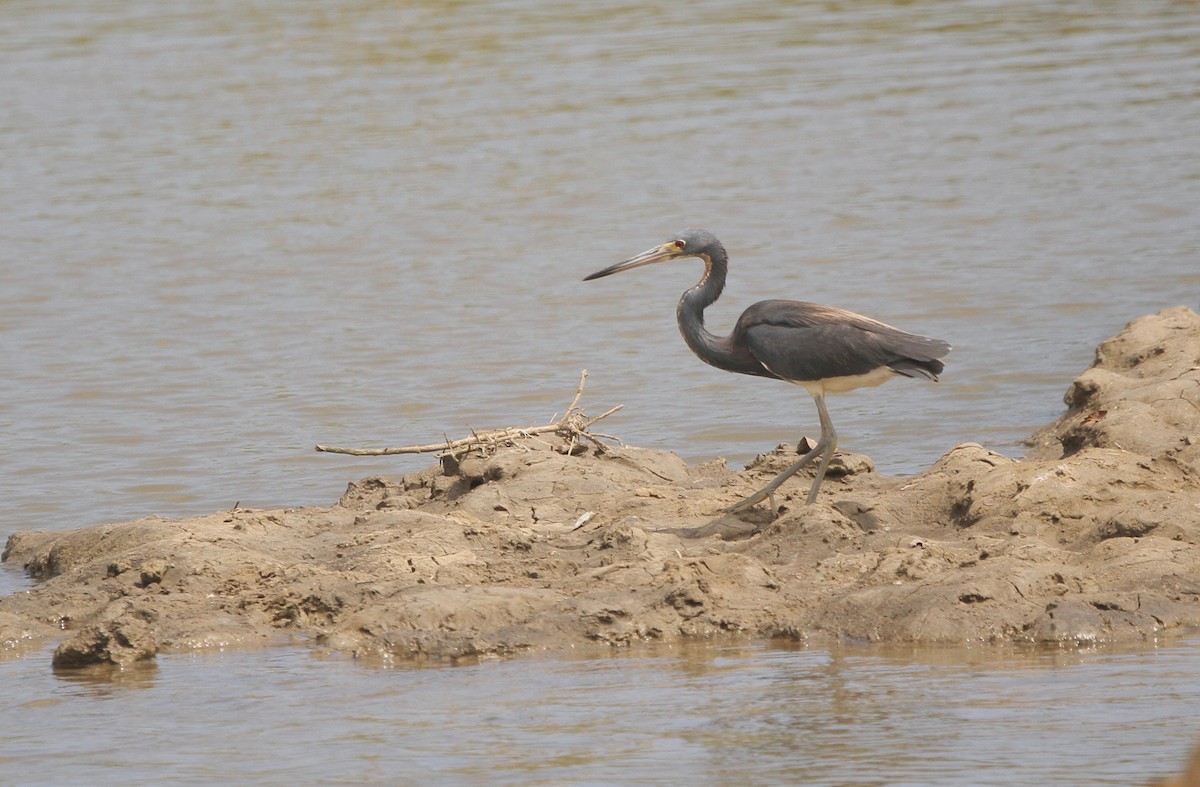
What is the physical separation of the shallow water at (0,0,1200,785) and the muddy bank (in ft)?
0.90

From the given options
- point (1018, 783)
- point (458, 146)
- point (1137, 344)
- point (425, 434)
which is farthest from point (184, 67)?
point (1018, 783)

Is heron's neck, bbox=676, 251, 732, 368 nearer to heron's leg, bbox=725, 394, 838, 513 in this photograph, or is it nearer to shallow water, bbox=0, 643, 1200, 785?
heron's leg, bbox=725, 394, 838, 513

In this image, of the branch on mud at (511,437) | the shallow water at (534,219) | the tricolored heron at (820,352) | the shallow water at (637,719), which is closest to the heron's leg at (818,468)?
the tricolored heron at (820,352)

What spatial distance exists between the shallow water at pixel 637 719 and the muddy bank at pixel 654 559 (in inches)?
8.6

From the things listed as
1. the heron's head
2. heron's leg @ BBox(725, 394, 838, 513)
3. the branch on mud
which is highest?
the heron's head

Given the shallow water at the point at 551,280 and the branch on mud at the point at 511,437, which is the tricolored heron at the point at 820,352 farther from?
the shallow water at the point at 551,280

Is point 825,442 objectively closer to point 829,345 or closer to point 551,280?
point 829,345

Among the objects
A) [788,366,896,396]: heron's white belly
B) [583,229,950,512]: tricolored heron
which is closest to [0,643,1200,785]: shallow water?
[583,229,950,512]: tricolored heron

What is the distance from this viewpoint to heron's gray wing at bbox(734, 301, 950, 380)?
823 centimetres

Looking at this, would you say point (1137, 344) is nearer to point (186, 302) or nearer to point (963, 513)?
point (963, 513)

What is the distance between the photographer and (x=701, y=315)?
8.89 metres

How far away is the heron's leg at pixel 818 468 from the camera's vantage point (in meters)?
8.10

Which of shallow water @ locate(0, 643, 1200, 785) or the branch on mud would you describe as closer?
shallow water @ locate(0, 643, 1200, 785)

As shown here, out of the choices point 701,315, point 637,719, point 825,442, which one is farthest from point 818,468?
point 637,719
